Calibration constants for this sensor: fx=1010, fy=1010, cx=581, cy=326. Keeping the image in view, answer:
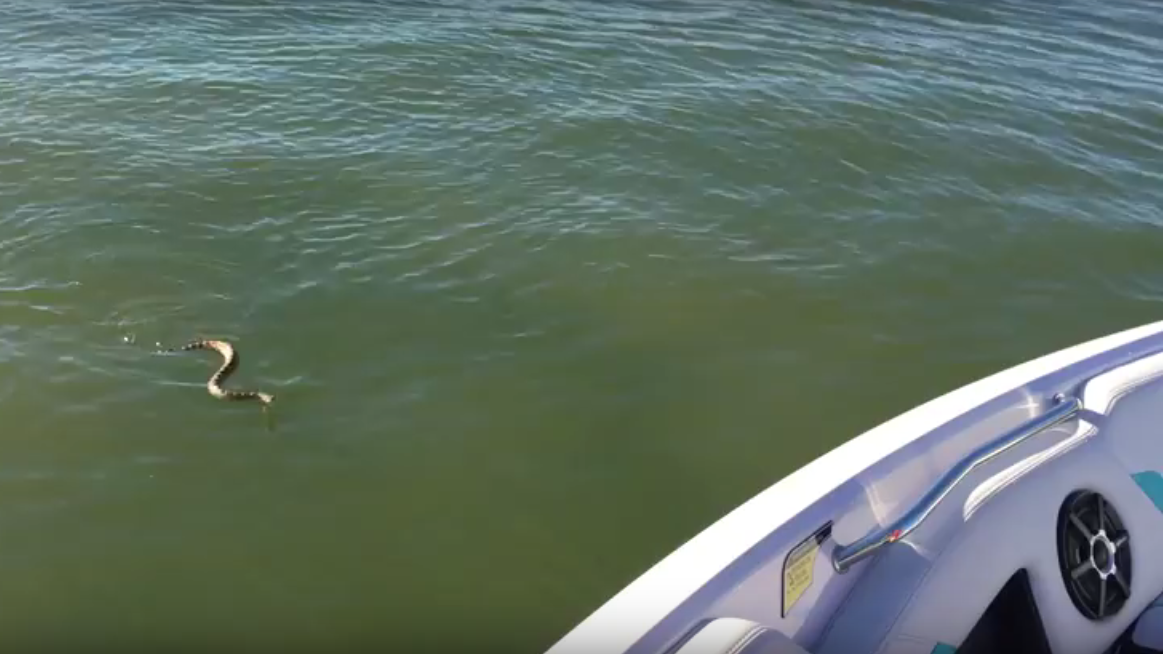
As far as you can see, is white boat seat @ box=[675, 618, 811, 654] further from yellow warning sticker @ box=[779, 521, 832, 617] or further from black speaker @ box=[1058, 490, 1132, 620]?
black speaker @ box=[1058, 490, 1132, 620]

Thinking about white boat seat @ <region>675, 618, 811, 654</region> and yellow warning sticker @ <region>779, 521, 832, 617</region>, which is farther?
yellow warning sticker @ <region>779, 521, 832, 617</region>

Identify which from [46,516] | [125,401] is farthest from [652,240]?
[46,516]

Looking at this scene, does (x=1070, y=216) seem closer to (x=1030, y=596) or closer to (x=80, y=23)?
(x=1030, y=596)

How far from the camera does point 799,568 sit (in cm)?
341

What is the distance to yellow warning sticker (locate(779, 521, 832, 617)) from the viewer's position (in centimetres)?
337

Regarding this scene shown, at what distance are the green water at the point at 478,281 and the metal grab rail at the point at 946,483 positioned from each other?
92.9 inches

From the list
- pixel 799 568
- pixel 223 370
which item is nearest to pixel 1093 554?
pixel 799 568

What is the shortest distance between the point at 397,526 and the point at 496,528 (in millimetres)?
591

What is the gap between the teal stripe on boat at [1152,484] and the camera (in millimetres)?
4227

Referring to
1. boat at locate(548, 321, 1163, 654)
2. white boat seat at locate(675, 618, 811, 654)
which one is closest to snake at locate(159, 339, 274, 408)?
boat at locate(548, 321, 1163, 654)

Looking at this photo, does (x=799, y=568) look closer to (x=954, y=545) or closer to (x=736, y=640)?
(x=736, y=640)

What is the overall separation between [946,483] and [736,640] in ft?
4.63

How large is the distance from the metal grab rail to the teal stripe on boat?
1.19 ft

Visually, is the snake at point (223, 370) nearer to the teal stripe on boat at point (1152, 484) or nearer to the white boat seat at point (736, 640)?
the white boat seat at point (736, 640)
